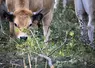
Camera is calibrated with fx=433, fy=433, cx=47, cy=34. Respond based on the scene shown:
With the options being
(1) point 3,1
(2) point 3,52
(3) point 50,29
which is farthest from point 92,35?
(2) point 3,52

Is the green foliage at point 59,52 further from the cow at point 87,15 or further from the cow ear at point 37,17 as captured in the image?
the cow ear at point 37,17

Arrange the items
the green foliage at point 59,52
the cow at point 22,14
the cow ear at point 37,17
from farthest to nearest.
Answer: the cow ear at point 37,17, the cow at point 22,14, the green foliage at point 59,52

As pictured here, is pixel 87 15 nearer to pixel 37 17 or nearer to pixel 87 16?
pixel 87 16

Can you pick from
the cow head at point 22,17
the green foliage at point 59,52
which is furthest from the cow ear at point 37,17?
the green foliage at point 59,52

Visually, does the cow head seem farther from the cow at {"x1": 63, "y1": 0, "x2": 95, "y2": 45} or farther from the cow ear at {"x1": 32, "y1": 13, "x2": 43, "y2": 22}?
the cow at {"x1": 63, "y1": 0, "x2": 95, "y2": 45}

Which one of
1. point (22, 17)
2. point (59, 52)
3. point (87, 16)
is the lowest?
point (59, 52)

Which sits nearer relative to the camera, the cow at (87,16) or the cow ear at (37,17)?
the cow at (87,16)

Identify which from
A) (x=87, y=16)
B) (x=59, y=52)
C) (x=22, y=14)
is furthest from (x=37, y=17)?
(x=59, y=52)

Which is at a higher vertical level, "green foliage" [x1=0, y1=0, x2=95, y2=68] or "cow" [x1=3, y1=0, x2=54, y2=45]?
"cow" [x1=3, y1=0, x2=54, y2=45]

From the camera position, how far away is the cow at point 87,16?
9.87 meters

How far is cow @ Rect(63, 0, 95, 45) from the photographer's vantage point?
9.87 metres

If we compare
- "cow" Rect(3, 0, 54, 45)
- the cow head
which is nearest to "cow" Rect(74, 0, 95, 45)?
"cow" Rect(3, 0, 54, 45)

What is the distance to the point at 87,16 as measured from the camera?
1088 centimetres

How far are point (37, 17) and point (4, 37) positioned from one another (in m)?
1.56
